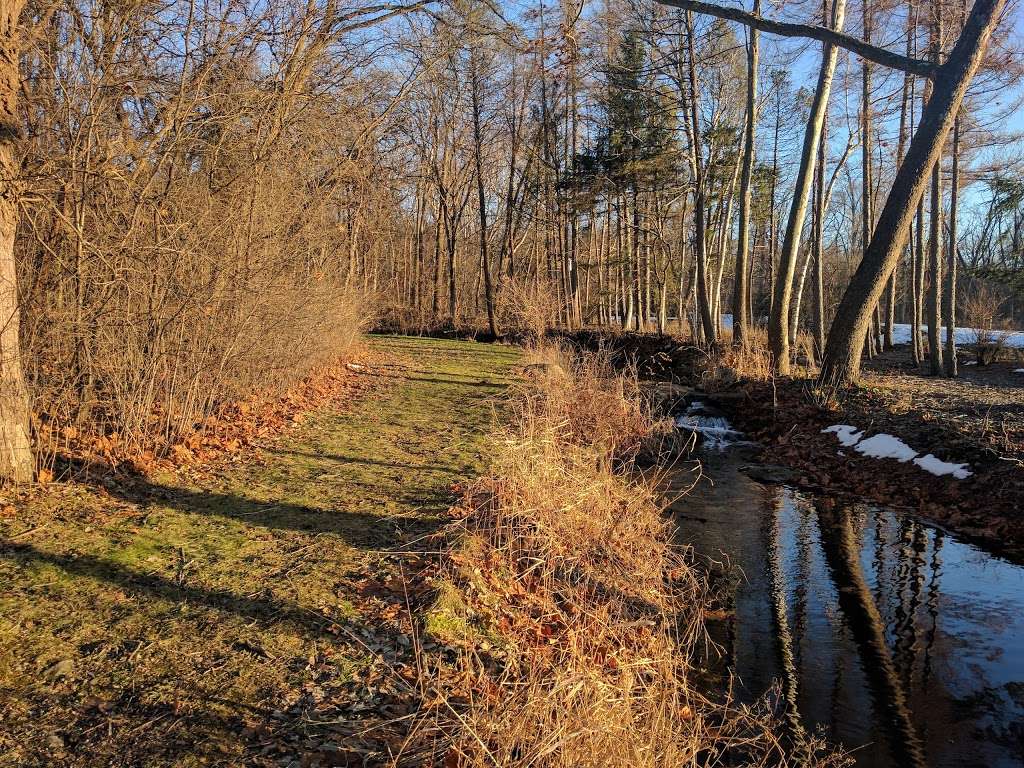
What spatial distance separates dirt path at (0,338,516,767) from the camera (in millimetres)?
2955

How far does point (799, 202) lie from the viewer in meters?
13.6

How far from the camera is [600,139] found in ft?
86.4

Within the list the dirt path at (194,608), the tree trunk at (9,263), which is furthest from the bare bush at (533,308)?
the tree trunk at (9,263)

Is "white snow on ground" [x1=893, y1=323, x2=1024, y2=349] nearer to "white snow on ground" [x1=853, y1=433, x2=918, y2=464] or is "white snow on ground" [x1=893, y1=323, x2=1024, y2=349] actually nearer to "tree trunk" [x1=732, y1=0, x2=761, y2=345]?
"tree trunk" [x1=732, y1=0, x2=761, y2=345]

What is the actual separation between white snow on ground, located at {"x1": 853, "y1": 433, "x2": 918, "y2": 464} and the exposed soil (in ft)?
0.29

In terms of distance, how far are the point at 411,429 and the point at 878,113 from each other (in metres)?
15.0

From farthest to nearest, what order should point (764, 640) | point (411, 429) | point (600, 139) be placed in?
point (600, 139), point (411, 429), point (764, 640)

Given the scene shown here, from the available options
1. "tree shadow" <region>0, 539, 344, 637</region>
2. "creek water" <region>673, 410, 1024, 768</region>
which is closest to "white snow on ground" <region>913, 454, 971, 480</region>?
"creek water" <region>673, 410, 1024, 768</region>

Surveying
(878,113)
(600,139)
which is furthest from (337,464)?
(600,139)

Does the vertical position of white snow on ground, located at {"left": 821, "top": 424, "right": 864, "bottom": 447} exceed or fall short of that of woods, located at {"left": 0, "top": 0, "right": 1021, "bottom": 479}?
it falls short

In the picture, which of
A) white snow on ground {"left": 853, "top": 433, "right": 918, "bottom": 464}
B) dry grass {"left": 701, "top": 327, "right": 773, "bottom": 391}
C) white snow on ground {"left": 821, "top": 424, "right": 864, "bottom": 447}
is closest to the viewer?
A: white snow on ground {"left": 853, "top": 433, "right": 918, "bottom": 464}

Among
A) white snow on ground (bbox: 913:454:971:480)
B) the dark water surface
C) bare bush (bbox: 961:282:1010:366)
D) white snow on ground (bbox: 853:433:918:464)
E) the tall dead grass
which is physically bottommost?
the dark water surface

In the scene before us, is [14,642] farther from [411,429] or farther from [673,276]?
[673,276]

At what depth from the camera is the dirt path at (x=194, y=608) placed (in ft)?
9.70
